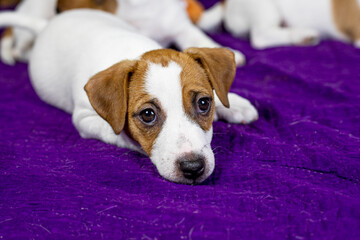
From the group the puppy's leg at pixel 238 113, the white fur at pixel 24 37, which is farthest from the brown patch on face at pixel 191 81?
the white fur at pixel 24 37

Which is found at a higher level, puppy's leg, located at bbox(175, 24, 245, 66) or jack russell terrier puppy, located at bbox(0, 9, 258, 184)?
jack russell terrier puppy, located at bbox(0, 9, 258, 184)

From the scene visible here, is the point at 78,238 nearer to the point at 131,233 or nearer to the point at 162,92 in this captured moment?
the point at 131,233

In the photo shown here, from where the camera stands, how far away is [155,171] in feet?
6.86

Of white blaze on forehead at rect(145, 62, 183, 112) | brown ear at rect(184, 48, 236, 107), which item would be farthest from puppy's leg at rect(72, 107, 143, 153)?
brown ear at rect(184, 48, 236, 107)

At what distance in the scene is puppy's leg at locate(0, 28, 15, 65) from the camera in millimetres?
4168

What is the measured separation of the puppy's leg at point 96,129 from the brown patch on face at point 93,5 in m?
1.43

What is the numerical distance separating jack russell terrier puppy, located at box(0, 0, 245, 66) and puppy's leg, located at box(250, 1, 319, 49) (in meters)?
0.50

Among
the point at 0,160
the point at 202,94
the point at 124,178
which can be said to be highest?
the point at 202,94

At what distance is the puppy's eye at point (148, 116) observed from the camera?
80.7 inches

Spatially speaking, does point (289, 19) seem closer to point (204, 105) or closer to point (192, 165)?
point (204, 105)

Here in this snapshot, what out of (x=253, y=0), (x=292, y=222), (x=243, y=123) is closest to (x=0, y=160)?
(x=243, y=123)

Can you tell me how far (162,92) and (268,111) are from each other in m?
0.87

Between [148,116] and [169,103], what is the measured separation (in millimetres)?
128

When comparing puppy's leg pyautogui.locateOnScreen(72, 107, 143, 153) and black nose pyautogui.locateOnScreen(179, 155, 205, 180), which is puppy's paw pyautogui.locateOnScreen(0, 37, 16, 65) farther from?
black nose pyautogui.locateOnScreen(179, 155, 205, 180)
